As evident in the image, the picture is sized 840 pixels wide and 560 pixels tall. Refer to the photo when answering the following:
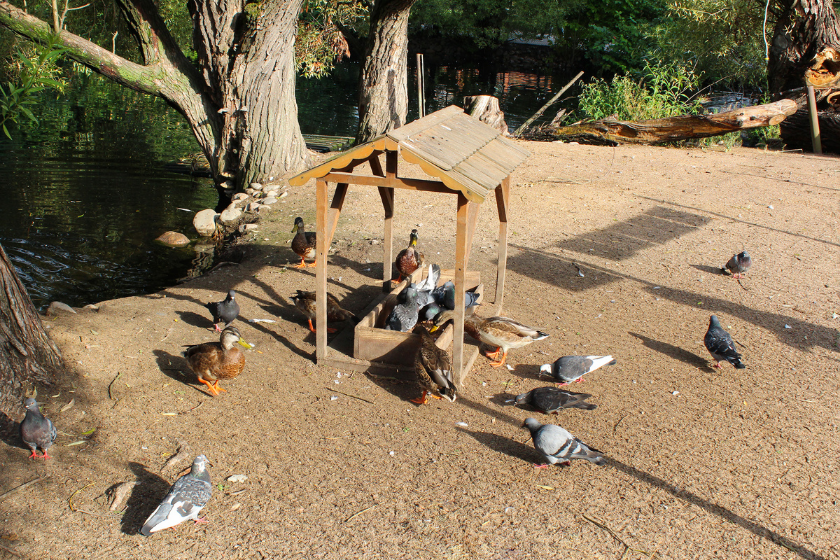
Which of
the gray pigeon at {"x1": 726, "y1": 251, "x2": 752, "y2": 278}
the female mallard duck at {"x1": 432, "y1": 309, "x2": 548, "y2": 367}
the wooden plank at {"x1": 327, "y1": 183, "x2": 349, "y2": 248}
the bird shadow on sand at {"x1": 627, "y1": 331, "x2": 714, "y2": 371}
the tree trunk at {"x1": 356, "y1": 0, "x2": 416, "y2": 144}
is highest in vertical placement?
the tree trunk at {"x1": 356, "y1": 0, "x2": 416, "y2": 144}

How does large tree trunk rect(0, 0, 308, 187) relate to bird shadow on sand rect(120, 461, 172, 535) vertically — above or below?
above

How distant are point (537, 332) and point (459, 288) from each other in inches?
43.1

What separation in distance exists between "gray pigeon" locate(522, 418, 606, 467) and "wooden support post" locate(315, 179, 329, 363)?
231cm

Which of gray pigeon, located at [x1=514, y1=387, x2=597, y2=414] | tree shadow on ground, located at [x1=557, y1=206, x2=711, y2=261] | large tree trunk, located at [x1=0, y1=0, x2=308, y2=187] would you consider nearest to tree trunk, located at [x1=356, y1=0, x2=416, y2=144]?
large tree trunk, located at [x1=0, y1=0, x2=308, y2=187]

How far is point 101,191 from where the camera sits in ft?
44.2

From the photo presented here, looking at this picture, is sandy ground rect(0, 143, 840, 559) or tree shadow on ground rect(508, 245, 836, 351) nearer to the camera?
sandy ground rect(0, 143, 840, 559)

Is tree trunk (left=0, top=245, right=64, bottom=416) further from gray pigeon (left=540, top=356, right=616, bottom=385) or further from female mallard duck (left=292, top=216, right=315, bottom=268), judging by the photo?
gray pigeon (left=540, top=356, right=616, bottom=385)

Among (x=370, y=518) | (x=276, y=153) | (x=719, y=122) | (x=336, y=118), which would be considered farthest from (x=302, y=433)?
(x=336, y=118)

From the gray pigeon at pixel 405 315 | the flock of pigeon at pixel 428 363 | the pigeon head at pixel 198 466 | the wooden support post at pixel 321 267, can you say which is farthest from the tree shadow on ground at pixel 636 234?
the pigeon head at pixel 198 466

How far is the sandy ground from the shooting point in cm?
385

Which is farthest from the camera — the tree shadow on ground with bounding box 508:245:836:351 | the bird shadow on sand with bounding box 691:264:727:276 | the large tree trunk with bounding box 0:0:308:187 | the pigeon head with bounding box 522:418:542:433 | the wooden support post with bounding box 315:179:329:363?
the large tree trunk with bounding box 0:0:308:187

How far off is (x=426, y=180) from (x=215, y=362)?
235cm

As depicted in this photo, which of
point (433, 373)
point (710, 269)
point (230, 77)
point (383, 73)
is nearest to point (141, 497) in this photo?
point (433, 373)

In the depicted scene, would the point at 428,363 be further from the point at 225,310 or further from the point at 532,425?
the point at 225,310
